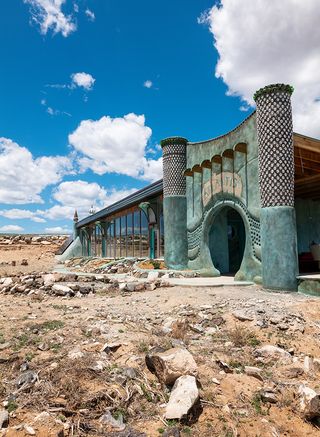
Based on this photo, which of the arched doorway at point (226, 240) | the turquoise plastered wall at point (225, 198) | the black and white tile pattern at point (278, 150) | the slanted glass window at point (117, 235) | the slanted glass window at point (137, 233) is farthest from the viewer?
the slanted glass window at point (117, 235)

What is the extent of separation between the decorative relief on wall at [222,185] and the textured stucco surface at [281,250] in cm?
230

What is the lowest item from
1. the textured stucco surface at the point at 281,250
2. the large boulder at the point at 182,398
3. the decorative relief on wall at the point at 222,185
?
the large boulder at the point at 182,398

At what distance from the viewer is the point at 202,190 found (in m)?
14.2

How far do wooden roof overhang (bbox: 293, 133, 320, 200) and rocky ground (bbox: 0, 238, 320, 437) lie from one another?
560cm

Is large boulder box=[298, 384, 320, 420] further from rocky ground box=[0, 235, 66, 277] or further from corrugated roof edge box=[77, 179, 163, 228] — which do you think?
rocky ground box=[0, 235, 66, 277]

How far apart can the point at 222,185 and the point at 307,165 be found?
11.3 feet

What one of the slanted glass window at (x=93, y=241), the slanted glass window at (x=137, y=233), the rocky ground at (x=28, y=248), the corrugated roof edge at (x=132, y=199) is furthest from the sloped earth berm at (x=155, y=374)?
the rocky ground at (x=28, y=248)

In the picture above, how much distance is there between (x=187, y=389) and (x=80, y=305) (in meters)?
5.45

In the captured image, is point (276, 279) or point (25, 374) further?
point (276, 279)

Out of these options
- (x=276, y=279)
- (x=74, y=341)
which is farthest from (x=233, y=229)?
(x=74, y=341)

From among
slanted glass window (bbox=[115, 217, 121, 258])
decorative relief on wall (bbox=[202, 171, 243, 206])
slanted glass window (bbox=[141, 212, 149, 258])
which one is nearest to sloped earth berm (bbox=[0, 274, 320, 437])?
decorative relief on wall (bbox=[202, 171, 243, 206])

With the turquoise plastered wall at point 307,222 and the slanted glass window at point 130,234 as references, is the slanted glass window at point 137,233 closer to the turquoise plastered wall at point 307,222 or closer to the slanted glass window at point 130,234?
the slanted glass window at point 130,234

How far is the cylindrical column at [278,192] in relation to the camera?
31.5ft

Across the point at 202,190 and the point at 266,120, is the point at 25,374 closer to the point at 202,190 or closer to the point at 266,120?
the point at 266,120
